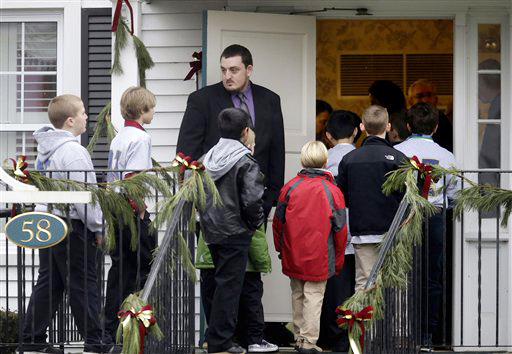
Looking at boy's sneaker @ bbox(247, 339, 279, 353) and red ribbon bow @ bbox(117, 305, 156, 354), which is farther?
boy's sneaker @ bbox(247, 339, 279, 353)

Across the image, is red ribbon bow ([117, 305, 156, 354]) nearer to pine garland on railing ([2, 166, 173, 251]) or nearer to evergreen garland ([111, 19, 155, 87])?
pine garland on railing ([2, 166, 173, 251])

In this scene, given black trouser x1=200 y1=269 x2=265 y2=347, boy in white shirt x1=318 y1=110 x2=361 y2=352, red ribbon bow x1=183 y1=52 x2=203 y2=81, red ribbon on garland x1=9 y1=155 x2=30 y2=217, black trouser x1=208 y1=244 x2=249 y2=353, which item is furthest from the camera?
red ribbon bow x1=183 y1=52 x2=203 y2=81

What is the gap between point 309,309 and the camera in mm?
8578

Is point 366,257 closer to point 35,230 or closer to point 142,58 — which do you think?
point 35,230

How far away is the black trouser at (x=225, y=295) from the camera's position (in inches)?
324

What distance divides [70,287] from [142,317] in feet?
4.81

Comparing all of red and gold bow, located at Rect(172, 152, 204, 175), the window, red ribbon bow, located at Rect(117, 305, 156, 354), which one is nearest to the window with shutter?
the window

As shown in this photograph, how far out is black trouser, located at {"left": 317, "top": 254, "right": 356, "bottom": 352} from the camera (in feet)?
30.0

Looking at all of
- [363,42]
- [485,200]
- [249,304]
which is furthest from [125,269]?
[363,42]

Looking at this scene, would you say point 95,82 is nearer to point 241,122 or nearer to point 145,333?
point 241,122

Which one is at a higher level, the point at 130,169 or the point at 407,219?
the point at 130,169

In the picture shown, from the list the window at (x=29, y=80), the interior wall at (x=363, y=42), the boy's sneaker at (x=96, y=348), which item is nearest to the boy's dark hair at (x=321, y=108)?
the interior wall at (x=363, y=42)

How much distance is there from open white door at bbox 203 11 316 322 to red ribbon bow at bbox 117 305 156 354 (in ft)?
9.40

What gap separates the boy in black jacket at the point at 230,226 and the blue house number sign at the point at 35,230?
3.59 ft
